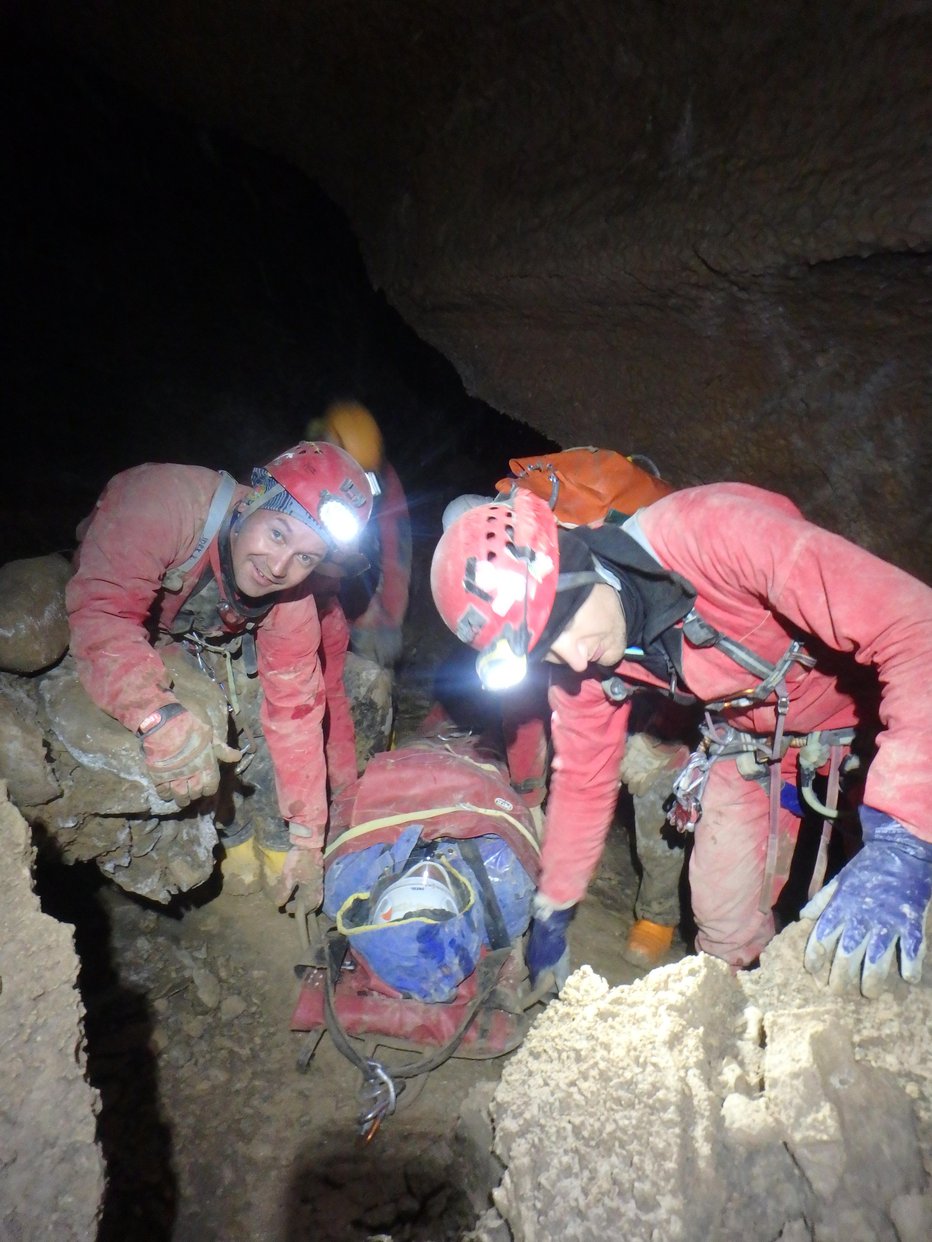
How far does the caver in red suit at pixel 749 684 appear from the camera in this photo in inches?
61.5

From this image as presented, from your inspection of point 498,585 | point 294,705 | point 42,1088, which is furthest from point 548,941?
point 42,1088

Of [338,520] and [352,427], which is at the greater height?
Result: [352,427]

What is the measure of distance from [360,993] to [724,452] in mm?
2852

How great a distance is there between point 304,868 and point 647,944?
1.82 m

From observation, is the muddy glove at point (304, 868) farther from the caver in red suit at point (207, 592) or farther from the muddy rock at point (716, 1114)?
the muddy rock at point (716, 1114)

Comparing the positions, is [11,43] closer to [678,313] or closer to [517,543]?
[678,313]

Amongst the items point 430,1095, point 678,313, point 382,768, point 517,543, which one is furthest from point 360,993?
point 678,313

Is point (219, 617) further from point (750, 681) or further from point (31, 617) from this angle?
point (750, 681)

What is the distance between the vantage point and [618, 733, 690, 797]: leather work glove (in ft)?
11.2

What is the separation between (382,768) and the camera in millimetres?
3496

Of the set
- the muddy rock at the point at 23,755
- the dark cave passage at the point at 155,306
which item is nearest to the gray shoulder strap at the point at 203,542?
the muddy rock at the point at 23,755

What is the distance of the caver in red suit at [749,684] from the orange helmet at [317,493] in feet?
3.21

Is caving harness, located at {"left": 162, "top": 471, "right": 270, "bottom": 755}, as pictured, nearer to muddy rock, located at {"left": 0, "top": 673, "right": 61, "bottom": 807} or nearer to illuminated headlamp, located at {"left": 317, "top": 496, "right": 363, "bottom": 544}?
illuminated headlamp, located at {"left": 317, "top": 496, "right": 363, "bottom": 544}

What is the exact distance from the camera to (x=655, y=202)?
2.51 meters
